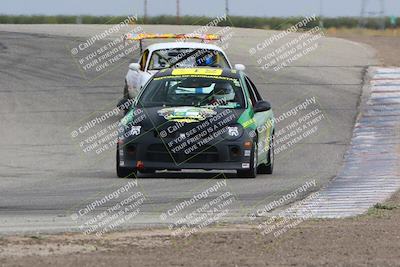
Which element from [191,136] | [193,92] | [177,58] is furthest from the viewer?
[177,58]

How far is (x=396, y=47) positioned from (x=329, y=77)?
24.8 ft

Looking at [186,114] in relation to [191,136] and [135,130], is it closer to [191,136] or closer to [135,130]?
[191,136]

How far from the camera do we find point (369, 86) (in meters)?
26.8

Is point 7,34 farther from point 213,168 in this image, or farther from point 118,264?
point 118,264

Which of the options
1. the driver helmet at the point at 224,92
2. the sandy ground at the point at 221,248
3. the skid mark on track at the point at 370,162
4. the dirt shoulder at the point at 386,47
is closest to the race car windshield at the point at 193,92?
the driver helmet at the point at 224,92

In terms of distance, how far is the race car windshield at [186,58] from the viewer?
66.8ft

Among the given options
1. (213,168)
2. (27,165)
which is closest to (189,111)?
(213,168)

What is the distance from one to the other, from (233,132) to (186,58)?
247 inches

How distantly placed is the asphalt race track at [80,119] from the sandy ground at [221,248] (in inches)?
33.9

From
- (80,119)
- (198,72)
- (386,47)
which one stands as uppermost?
(198,72)

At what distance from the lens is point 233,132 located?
14.2 metres

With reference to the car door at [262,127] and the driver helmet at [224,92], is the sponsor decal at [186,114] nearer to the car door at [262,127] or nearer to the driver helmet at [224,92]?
the driver helmet at [224,92]

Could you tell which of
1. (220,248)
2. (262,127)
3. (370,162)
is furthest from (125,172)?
(220,248)

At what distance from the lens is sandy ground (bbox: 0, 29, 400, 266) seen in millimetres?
7871
